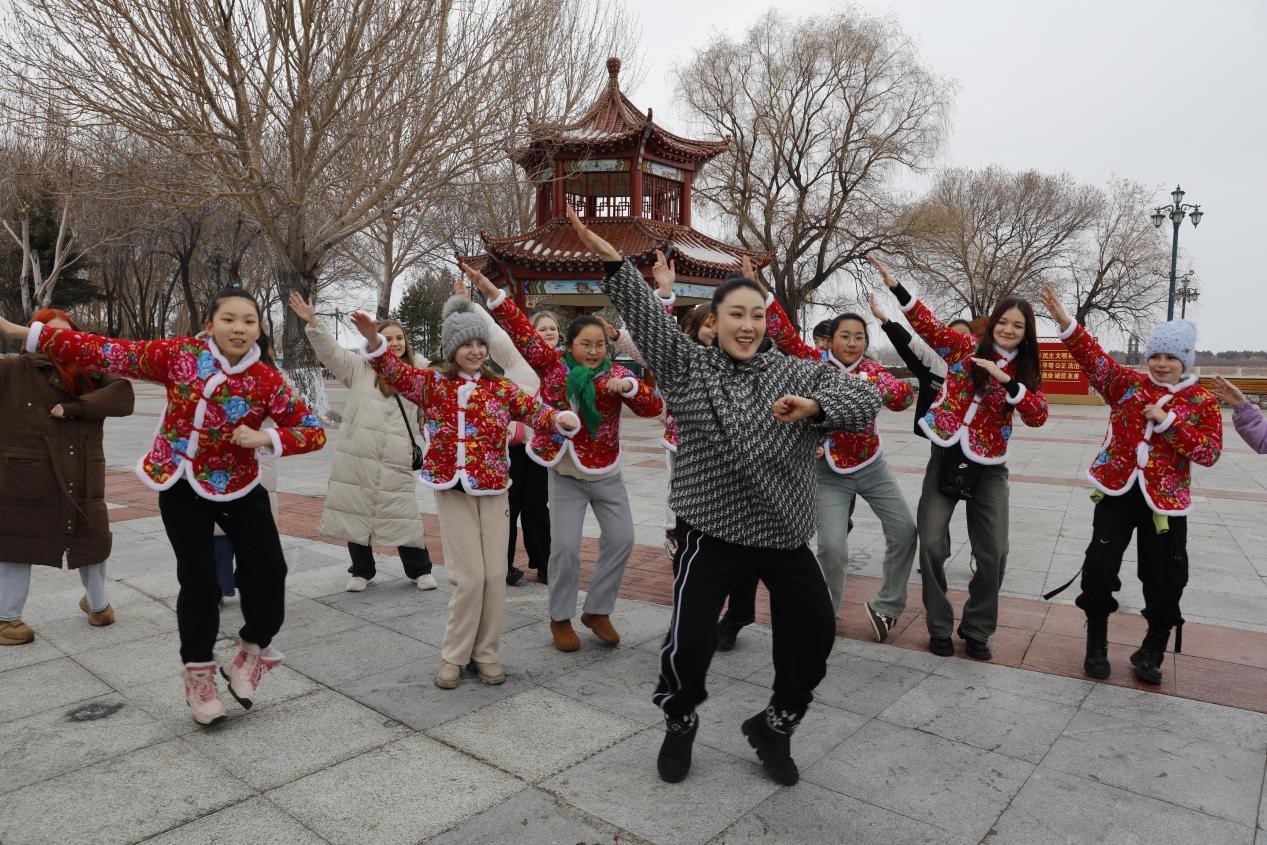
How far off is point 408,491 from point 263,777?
2.49 meters

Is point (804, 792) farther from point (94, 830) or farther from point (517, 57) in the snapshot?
point (517, 57)

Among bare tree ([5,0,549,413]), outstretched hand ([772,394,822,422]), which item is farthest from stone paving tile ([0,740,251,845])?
bare tree ([5,0,549,413])

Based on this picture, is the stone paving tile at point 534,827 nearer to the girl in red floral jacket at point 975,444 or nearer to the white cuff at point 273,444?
the white cuff at point 273,444

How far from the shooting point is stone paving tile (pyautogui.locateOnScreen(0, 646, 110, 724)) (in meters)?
3.32

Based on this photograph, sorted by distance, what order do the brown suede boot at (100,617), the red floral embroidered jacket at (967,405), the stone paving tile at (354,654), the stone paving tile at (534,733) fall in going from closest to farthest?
the stone paving tile at (534,733) → the stone paving tile at (354,654) → the red floral embroidered jacket at (967,405) → the brown suede boot at (100,617)

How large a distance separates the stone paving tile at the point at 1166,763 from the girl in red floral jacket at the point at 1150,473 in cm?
58

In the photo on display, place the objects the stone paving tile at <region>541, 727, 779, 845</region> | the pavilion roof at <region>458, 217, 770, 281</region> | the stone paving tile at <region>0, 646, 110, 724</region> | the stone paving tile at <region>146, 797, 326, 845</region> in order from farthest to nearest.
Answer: the pavilion roof at <region>458, 217, 770, 281</region>, the stone paving tile at <region>0, 646, 110, 724</region>, the stone paving tile at <region>541, 727, 779, 845</region>, the stone paving tile at <region>146, 797, 326, 845</region>

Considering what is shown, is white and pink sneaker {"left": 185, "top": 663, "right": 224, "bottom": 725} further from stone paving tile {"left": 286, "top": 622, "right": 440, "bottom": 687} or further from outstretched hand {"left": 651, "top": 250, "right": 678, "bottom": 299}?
outstretched hand {"left": 651, "top": 250, "right": 678, "bottom": 299}

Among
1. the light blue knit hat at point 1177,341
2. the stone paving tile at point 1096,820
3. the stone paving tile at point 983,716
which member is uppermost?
the light blue knit hat at point 1177,341

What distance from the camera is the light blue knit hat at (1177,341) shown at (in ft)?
11.7

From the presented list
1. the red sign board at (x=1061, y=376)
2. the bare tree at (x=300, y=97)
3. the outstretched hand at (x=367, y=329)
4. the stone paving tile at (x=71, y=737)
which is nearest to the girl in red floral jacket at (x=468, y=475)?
the outstretched hand at (x=367, y=329)

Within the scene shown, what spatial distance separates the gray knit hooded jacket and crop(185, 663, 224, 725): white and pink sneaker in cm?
192

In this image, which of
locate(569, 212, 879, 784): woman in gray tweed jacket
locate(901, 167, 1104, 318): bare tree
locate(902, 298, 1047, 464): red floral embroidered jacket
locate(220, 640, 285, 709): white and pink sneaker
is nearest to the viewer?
locate(569, 212, 879, 784): woman in gray tweed jacket

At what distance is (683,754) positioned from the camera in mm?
2756
